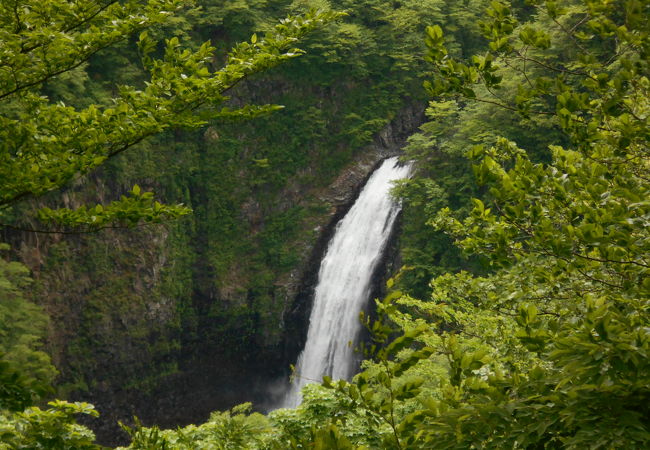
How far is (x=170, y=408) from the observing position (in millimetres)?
19266

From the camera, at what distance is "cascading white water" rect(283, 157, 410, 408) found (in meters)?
18.4

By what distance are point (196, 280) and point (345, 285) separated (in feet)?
21.5

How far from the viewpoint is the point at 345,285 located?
18922 millimetres

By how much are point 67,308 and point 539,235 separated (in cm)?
1743

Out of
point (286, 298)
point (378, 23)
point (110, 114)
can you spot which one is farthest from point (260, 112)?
point (378, 23)

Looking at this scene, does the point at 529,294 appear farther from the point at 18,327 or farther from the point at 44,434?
the point at 18,327

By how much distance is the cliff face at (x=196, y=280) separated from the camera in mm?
17281

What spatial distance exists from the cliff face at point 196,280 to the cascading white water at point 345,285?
1.00m

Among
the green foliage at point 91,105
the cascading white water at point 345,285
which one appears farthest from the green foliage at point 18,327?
the cascading white water at point 345,285

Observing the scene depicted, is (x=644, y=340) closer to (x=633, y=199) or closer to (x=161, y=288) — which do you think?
(x=633, y=199)

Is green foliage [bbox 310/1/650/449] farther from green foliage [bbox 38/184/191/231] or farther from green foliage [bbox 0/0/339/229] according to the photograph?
green foliage [bbox 38/184/191/231]

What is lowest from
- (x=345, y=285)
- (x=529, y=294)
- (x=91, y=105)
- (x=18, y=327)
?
(x=345, y=285)

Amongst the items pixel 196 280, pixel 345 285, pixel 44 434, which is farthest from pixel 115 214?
pixel 196 280

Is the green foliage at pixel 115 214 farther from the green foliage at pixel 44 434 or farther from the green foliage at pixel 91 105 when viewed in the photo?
the green foliage at pixel 44 434
